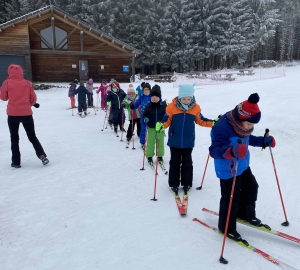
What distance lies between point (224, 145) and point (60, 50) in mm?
25732

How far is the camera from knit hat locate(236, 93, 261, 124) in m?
2.79

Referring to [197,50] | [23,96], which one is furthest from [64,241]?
[197,50]

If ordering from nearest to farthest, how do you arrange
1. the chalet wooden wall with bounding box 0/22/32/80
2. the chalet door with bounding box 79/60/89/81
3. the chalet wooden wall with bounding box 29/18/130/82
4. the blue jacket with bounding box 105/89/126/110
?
the blue jacket with bounding box 105/89/126/110 < the chalet wooden wall with bounding box 0/22/32/80 < the chalet wooden wall with bounding box 29/18/130/82 < the chalet door with bounding box 79/60/89/81

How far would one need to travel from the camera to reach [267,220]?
379 centimetres

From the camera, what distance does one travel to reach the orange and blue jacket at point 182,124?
4352mm

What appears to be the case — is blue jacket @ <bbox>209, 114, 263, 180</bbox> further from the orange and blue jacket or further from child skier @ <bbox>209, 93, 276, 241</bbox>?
the orange and blue jacket

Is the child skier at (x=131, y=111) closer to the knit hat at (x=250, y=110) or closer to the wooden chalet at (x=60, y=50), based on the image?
the knit hat at (x=250, y=110)

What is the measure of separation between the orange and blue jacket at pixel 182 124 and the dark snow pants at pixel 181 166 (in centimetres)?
15

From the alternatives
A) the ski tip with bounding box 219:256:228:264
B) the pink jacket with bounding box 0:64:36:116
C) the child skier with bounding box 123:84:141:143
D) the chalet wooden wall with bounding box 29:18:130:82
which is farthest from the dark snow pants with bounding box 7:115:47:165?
the chalet wooden wall with bounding box 29:18:130:82

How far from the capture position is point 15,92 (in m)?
5.39

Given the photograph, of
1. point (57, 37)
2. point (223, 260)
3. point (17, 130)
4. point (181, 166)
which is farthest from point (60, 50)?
point (223, 260)

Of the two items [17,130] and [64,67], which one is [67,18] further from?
[17,130]

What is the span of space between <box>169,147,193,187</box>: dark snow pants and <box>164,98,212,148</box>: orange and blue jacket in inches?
6.0

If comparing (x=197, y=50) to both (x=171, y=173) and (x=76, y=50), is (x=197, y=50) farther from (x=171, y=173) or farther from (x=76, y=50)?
(x=171, y=173)
